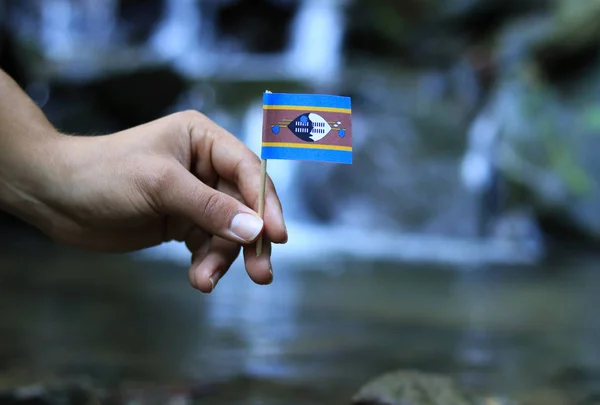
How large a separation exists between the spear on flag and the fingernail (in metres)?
0.06

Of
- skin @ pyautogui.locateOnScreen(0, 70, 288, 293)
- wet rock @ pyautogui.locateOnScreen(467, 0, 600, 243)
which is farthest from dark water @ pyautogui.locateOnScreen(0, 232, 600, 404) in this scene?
wet rock @ pyautogui.locateOnScreen(467, 0, 600, 243)

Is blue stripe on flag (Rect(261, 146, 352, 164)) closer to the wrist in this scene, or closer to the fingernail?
the fingernail

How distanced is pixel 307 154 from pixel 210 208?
0.75ft

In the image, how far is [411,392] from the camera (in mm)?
1671

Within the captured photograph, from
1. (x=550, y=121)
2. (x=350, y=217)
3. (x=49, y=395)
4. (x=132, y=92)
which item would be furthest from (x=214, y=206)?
(x=550, y=121)

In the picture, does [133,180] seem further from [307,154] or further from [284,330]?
[284,330]

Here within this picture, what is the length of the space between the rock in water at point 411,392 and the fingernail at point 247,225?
2.29 ft

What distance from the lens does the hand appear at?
1286mm

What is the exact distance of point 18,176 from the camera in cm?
151

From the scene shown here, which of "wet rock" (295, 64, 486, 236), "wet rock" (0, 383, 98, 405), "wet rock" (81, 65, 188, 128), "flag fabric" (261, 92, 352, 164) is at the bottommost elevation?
"wet rock" (0, 383, 98, 405)

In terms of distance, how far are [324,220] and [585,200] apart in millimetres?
3312

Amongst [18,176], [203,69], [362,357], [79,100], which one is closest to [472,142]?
[203,69]

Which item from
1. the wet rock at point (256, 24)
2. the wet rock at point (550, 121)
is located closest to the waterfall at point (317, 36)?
the wet rock at point (256, 24)

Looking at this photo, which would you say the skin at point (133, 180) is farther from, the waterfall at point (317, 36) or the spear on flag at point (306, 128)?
the waterfall at point (317, 36)
